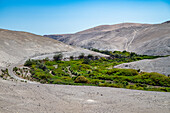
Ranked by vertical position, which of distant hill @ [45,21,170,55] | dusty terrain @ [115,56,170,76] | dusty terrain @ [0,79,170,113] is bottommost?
dusty terrain @ [0,79,170,113]

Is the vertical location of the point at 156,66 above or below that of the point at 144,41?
below

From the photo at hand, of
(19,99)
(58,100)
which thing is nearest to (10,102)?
(19,99)

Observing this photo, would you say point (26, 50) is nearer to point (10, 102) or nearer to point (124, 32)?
point (10, 102)

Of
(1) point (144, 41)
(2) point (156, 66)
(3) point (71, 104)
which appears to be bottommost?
(3) point (71, 104)

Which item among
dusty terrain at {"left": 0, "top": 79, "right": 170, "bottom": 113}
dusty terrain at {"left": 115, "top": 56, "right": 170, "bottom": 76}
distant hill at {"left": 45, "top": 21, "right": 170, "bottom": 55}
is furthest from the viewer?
distant hill at {"left": 45, "top": 21, "right": 170, "bottom": 55}

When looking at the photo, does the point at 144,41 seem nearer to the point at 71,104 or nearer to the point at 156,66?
the point at 156,66

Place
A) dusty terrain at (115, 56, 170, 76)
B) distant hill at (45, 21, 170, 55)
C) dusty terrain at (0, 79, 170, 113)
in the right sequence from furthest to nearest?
distant hill at (45, 21, 170, 55)
dusty terrain at (115, 56, 170, 76)
dusty terrain at (0, 79, 170, 113)

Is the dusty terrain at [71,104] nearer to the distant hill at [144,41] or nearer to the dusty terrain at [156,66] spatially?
the dusty terrain at [156,66]

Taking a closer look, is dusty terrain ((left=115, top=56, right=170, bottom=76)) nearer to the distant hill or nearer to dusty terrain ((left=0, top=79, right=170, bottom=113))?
dusty terrain ((left=0, top=79, right=170, bottom=113))

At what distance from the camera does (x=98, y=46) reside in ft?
358

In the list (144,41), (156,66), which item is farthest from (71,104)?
(144,41)

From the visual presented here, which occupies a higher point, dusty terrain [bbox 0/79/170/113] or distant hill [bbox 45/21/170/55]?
distant hill [bbox 45/21/170/55]

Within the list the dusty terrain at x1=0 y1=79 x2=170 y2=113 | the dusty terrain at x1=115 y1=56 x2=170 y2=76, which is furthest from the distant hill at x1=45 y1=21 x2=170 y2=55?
the dusty terrain at x1=0 y1=79 x2=170 y2=113

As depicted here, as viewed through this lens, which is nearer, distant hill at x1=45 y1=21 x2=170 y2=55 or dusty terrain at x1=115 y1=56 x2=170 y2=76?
dusty terrain at x1=115 y1=56 x2=170 y2=76
